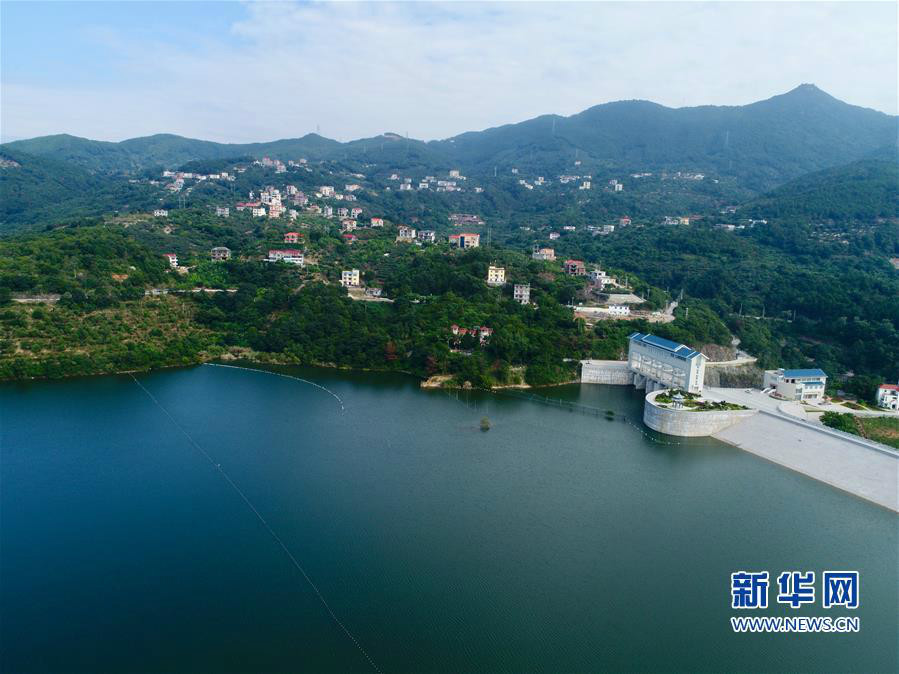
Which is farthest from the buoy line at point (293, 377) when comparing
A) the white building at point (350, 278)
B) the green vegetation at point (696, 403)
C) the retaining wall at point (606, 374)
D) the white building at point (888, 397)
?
Result: the white building at point (888, 397)

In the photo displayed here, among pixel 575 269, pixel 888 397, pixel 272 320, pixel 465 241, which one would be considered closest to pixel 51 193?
pixel 465 241

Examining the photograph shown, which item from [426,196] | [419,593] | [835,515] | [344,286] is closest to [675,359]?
[835,515]

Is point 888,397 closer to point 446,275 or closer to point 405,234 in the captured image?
point 446,275

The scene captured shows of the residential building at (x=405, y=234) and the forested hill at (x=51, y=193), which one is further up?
the forested hill at (x=51, y=193)

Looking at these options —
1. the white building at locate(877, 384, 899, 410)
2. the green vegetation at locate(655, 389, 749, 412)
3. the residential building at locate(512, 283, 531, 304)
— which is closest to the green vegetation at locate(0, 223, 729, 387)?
the residential building at locate(512, 283, 531, 304)

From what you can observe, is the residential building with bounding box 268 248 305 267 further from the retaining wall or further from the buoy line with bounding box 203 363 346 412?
the retaining wall

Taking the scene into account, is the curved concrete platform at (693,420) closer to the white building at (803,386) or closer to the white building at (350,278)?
the white building at (803,386)
